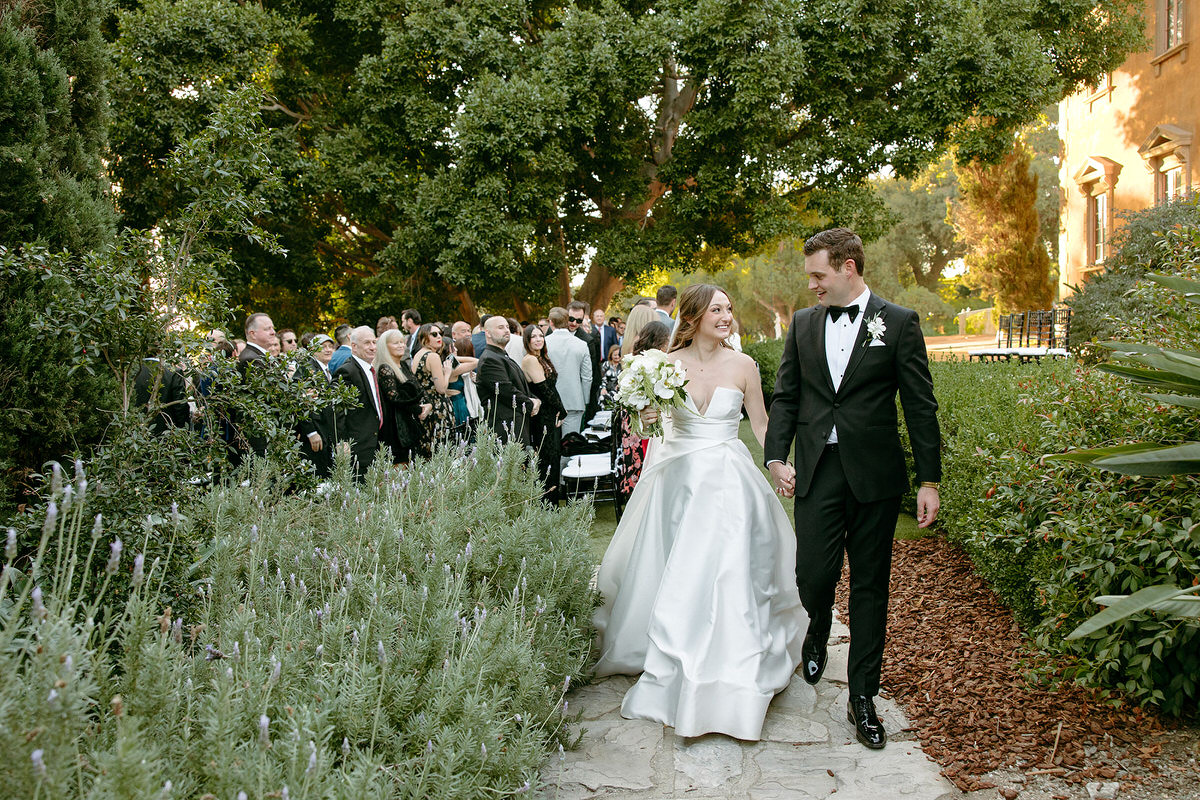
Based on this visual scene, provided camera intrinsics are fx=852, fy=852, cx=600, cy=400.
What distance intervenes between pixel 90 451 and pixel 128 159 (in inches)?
643

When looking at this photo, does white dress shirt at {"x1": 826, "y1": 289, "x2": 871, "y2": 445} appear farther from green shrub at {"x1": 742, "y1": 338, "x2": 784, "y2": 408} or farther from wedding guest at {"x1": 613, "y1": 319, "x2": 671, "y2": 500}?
green shrub at {"x1": 742, "y1": 338, "x2": 784, "y2": 408}

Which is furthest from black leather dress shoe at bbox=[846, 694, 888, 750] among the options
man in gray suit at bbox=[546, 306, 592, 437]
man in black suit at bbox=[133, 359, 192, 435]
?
man in gray suit at bbox=[546, 306, 592, 437]

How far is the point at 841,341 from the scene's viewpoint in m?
4.09

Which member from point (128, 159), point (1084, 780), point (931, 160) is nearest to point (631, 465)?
point (1084, 780)

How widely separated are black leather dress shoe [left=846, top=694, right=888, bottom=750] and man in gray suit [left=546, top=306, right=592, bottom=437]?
721 centimetres

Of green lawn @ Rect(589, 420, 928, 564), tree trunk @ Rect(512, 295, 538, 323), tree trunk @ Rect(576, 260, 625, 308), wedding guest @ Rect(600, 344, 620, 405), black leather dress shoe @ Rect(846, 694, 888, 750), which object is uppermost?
tree trunk @ Rect(576, 260, 625, 308)

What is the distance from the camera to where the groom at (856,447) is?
389 centimetres

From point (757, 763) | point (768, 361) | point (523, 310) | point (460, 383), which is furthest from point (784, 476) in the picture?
point (523, 310)

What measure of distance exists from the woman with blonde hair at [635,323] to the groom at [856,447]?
3.60 metres

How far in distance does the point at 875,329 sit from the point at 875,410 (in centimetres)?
38

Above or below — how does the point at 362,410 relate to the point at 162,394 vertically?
below

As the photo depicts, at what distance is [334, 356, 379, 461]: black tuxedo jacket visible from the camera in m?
8.14

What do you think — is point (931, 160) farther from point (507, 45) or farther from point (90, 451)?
point (90, 451)

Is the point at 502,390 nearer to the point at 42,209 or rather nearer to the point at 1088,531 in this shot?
the point at 42,209
